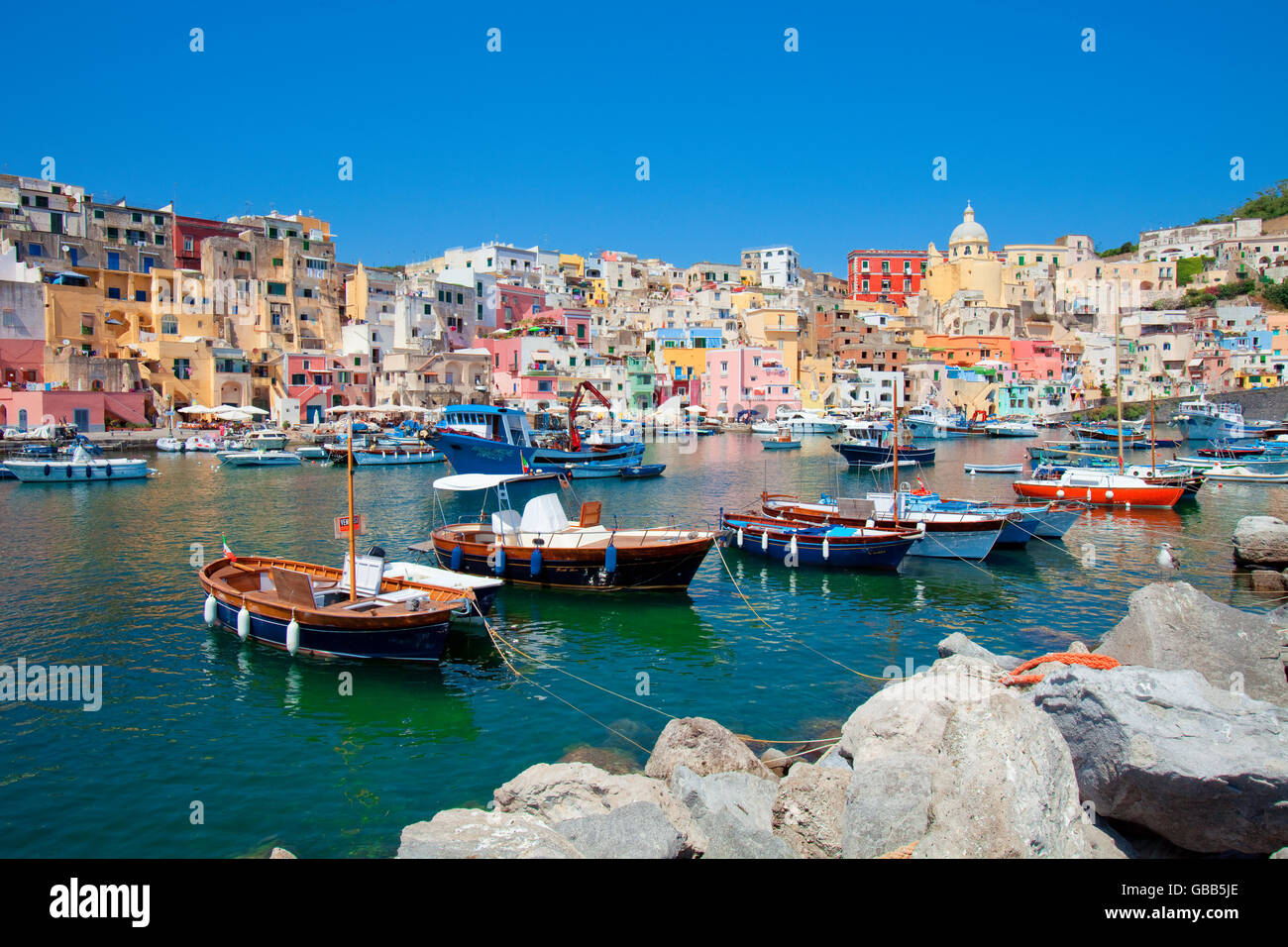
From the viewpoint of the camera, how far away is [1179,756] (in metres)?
6.57

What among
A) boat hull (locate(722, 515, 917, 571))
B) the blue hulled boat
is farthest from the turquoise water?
the blue hulled boat

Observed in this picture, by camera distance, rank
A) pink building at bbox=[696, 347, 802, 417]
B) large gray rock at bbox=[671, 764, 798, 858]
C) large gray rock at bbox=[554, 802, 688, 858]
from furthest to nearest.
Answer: pink building at bbox=[696, 347, 802, 417] → large gray rock at bbox=[671, 764, 798, 858] → large gray rock at bbox=[554, 802, 688, 858]

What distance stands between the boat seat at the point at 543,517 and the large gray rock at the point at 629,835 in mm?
12541

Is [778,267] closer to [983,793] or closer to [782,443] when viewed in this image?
→ [782,443]

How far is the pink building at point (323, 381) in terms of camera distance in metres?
61.1

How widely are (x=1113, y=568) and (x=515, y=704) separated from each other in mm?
16286

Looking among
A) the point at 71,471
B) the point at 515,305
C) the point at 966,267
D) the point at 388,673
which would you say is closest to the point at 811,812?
the point at 388,673

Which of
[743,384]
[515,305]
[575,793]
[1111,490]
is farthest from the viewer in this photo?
[743,384]

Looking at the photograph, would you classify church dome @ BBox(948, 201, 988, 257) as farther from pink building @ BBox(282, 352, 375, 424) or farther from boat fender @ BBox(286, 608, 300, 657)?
boat fender @ BBox(286, 608, 300, 657)

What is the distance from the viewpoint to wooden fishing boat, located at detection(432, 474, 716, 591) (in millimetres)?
18188

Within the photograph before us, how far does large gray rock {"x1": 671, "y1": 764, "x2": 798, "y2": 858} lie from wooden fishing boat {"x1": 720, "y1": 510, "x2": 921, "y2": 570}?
12.6m

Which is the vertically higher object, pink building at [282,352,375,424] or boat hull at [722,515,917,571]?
pink building at [282,352,375,424]

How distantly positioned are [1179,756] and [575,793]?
5.27m
